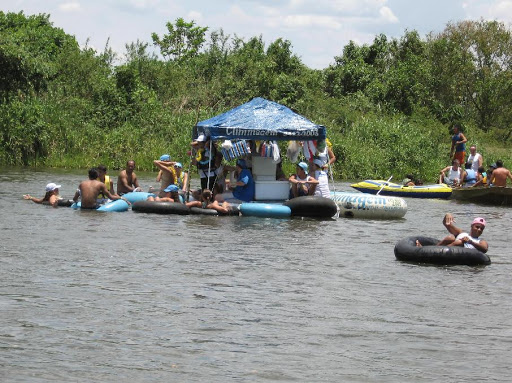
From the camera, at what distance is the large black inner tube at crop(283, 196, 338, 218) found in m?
22.6

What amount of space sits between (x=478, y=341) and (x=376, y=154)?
3076 centimetres

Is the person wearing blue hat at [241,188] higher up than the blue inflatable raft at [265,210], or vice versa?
the person wearing blue hat at [241,188]

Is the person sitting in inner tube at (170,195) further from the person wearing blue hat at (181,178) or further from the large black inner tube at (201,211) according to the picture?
the large black inner tube at (201,211)

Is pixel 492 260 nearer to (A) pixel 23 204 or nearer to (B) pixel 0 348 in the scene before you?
(B) pixel 0 348

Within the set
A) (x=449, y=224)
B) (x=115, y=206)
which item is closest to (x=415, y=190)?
(x=115, y=206)

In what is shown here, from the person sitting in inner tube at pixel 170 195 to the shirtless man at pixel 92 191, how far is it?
2.98 ft

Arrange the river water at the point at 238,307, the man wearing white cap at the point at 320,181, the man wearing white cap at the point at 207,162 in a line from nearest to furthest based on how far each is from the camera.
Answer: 1. the river water at the point at 238,307
2. the man wearing white cap at the point at 320,181
3. the man wearing white cap at the point at 207,162

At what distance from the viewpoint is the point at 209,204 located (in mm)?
22953

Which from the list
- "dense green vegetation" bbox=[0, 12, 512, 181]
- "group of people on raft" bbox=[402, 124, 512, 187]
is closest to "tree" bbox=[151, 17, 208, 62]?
"dense green vegetation" bbox=[0, 12, 512, 181]

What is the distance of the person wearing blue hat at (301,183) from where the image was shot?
23.1 meters

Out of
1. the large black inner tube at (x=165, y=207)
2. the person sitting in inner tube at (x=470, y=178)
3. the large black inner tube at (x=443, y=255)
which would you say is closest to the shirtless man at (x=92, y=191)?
the large black inner tube at (x=165, y=207)

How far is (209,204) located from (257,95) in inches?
1102

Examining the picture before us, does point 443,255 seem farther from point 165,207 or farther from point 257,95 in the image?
point 257,95

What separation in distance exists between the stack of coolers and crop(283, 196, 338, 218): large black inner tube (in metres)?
0.84
